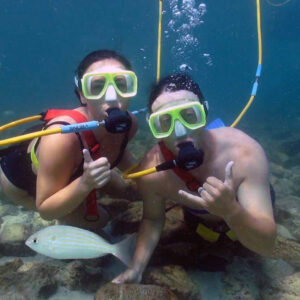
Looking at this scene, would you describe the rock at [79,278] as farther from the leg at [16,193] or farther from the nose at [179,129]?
the nose at [179,129]

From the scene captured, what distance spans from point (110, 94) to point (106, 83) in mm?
139

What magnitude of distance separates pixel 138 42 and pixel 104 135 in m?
61.2

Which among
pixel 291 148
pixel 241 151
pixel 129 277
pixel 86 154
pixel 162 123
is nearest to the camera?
pixel 86 154

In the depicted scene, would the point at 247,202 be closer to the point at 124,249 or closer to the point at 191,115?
the point at 191,115

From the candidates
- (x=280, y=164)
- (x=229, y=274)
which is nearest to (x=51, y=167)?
(x=229, y=274)

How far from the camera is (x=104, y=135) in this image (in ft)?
12.1

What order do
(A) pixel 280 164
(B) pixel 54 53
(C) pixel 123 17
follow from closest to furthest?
(A) pixel 280 164 → (C) pixel 123 17 → (B) pixel 54 53

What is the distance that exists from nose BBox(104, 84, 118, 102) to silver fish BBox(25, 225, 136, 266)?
1.37 metres

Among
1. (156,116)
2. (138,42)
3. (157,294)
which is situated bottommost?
(138,42)

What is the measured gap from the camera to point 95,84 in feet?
10.7

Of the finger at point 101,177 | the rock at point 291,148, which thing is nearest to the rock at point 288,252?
the finger at point 101,177

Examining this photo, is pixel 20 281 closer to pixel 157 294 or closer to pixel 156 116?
pixel 157 294

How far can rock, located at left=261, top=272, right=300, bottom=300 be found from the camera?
342 cm

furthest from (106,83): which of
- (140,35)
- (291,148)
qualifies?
(140,35)
